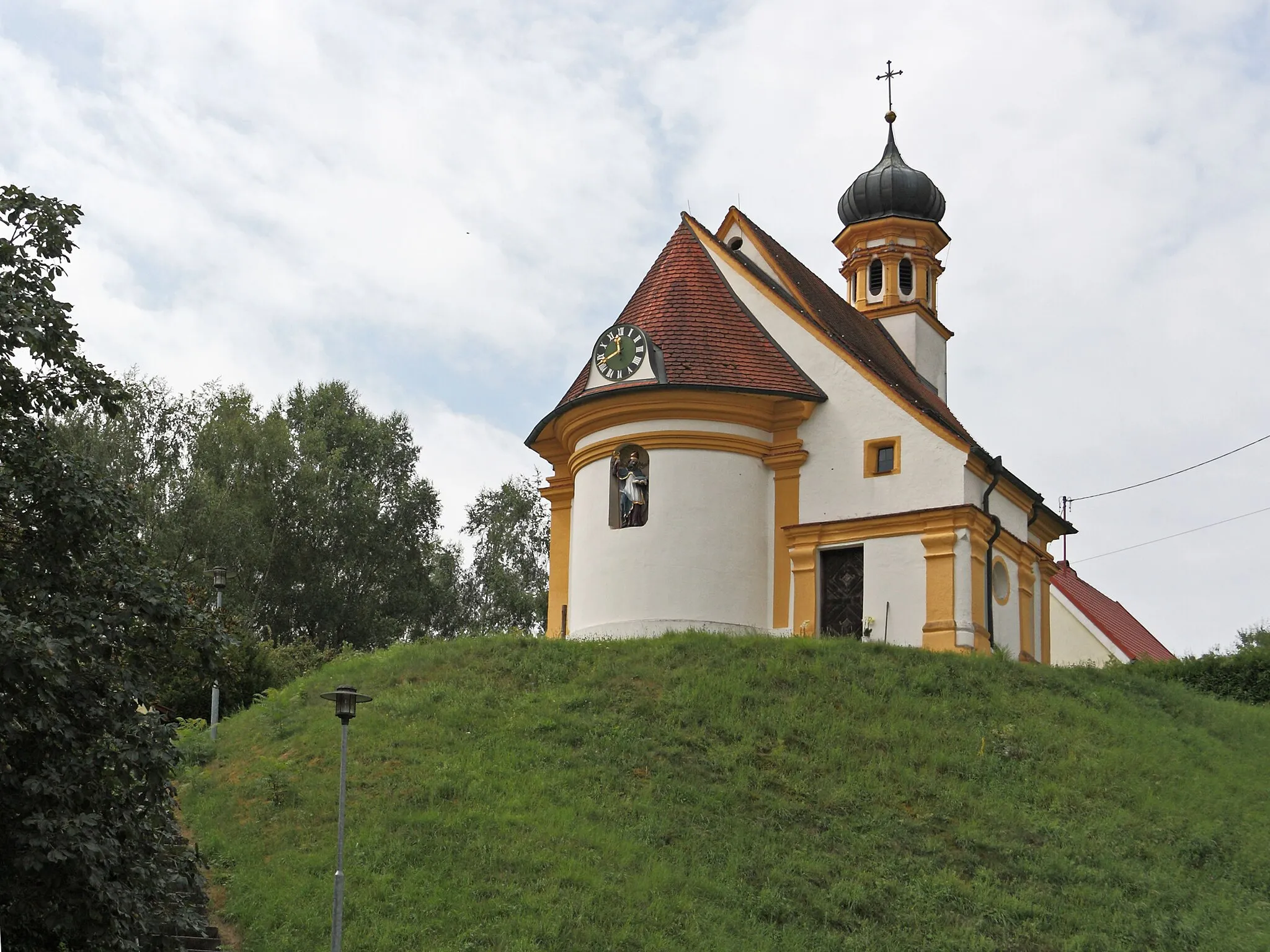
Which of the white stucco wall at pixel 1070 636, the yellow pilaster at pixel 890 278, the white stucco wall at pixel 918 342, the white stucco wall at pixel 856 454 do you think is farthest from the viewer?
the white stucco wall at pixel 1070 636

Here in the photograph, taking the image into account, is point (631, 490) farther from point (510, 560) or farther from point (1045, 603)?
point (510, 560)

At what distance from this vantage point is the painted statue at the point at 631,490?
27.1 m

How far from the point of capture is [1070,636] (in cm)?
4194

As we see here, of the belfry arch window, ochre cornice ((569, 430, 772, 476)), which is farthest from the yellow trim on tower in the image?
the belfry arch window

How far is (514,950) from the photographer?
14.8 m

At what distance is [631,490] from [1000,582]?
24.1ft

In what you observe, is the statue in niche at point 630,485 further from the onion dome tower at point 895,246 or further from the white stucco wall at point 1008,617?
the onion dome tower at point 895,246

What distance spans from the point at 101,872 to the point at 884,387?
17644mm

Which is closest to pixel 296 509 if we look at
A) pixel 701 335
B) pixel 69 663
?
pixel 701 335

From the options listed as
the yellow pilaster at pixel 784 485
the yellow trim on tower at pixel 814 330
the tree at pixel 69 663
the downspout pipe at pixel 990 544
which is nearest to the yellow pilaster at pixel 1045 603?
the downspout pipe at pixel 990 544

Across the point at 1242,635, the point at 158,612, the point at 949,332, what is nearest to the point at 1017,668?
the point at 158,612

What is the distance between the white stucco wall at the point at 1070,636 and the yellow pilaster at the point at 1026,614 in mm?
10924

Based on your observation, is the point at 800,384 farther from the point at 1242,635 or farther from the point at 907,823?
the point at 1242,635

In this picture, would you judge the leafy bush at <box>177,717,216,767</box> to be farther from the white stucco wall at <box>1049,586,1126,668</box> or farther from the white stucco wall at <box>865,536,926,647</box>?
the white stucco wall at <box>1049,586,1126,668</box>
